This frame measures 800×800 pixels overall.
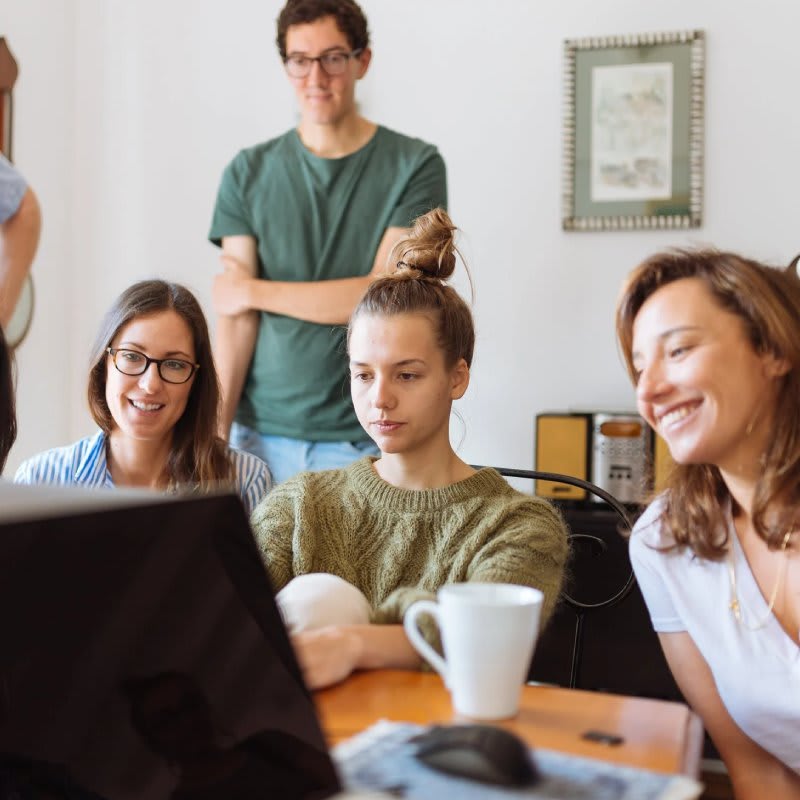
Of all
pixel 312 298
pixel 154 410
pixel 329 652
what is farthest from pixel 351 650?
pixel 312 298

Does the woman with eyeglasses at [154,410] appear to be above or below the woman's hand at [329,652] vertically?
above

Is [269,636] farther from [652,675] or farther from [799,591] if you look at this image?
[652,675]

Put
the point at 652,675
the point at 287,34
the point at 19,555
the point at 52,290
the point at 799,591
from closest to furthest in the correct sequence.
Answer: the point at 19,555, the point at 799,591, the point at 287,34, the point at 652,675, the point at 52,290

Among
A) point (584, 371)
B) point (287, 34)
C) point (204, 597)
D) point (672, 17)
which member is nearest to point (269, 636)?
point (204, 597)

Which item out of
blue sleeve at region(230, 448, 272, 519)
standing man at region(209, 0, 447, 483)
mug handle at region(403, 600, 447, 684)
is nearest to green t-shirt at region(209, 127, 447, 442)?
standing man at region(209, 0, 447, 483)

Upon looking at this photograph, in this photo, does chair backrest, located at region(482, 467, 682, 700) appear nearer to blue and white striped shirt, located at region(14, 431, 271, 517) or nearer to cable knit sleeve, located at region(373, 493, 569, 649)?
blue and white striped shirt, located at region(14, 431, 271, 517)

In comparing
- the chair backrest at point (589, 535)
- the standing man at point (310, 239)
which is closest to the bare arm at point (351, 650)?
the chair backrest at point (589, 535)

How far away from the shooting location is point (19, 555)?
564 millimetres

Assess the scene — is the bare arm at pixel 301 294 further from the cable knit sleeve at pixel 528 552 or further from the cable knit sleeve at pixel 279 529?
the cable knit sleeve at pixel 528 552

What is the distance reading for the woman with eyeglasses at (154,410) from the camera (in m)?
1.86

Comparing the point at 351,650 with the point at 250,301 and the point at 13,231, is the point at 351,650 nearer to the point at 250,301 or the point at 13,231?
the point at 250,301

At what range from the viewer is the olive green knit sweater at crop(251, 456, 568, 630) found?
1318 millimetres

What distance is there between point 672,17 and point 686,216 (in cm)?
56

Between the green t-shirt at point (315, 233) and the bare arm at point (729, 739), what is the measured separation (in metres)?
1.12
